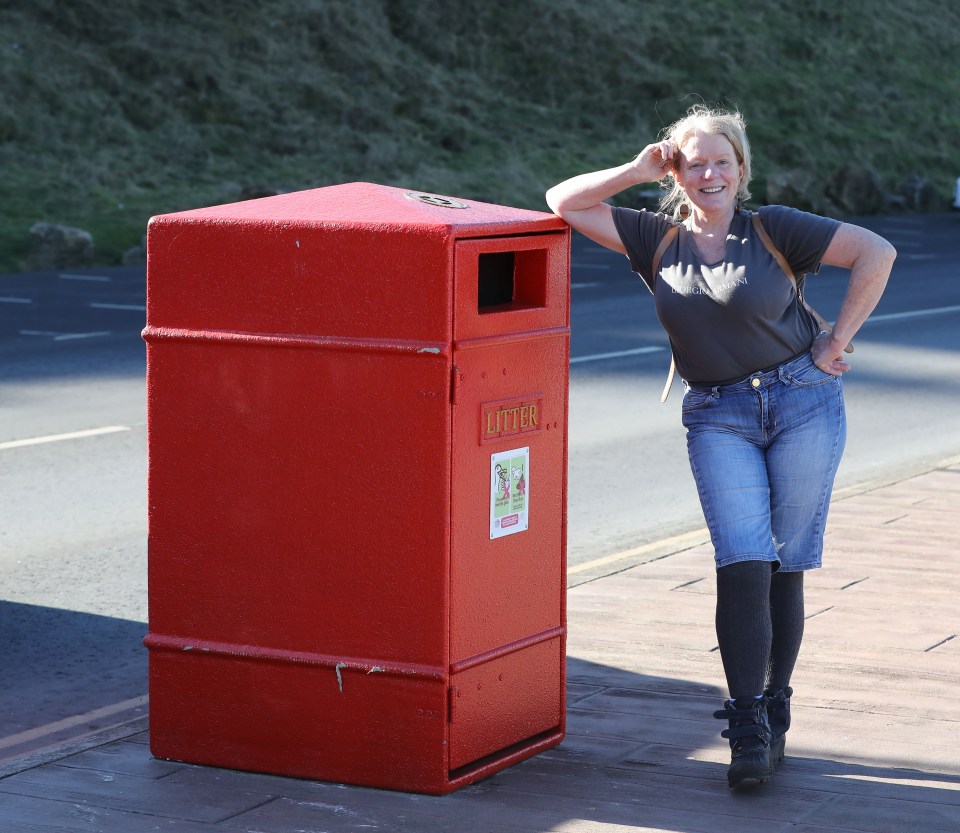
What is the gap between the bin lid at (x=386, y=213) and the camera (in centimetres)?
404

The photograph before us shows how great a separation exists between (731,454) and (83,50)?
29616mm

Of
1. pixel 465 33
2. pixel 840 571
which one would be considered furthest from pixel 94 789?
pixel 465 33

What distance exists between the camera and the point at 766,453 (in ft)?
14.2

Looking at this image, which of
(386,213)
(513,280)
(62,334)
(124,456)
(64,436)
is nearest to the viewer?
(386,213)

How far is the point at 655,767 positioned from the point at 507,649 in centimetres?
48

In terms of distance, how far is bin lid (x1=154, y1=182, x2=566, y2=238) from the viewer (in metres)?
4.04

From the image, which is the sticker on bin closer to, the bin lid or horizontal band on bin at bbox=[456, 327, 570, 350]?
horizontal band on bin at bbox=[456, 327, 570, 350]

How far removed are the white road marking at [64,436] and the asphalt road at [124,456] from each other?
2 centimetres

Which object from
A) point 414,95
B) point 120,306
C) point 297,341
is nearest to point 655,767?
point 297,341

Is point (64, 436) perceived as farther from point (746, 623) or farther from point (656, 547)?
point (746, 623)

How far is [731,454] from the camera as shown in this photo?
14.0 feet

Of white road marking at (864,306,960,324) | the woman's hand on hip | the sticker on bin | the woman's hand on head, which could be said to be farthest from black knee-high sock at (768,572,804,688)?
white road marking at (864,306,960,324)

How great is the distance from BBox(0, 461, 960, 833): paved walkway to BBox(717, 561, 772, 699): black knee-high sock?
245 millimetres

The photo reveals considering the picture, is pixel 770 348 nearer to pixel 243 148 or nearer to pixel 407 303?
pixel 407 303
